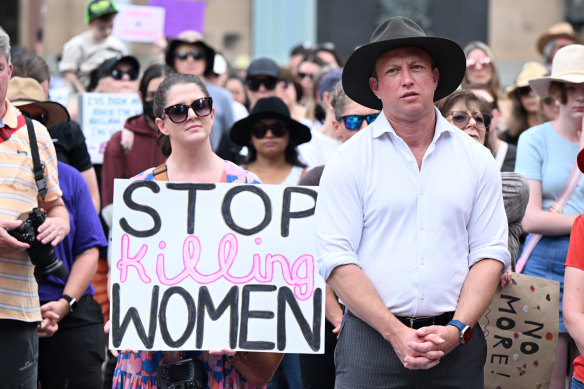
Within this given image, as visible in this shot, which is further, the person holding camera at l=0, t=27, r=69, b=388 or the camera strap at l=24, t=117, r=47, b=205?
the camera strap at l=24, t=117, r=47, b=205

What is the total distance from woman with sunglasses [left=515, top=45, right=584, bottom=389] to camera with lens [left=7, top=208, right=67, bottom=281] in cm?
264

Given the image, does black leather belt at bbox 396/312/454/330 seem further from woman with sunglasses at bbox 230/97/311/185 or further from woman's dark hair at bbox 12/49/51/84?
woman's dark hair at bbox 12/49/51/84

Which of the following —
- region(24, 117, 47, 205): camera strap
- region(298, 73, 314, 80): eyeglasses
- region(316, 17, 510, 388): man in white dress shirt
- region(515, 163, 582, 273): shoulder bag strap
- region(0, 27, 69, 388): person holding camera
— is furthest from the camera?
region(298, 73, 314, 80): eyeglasses

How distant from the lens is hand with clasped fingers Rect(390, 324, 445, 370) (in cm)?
386

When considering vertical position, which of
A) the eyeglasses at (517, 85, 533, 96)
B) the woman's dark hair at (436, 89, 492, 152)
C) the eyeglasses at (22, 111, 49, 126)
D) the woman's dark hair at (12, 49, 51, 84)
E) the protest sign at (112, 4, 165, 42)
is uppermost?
the protest sign at (112, 4, 165, 42)

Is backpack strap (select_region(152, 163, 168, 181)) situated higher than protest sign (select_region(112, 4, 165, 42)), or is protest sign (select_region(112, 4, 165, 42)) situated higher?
protest sign (select_region(112, 4, 165, 42))

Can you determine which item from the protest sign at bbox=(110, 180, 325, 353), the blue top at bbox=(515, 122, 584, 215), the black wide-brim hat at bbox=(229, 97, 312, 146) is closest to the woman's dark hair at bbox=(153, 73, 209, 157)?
the protest sign at bbox=(110, 180, 325, 353)

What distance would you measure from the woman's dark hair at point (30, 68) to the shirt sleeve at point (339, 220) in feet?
9.70

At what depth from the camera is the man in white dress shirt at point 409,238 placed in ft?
13.1

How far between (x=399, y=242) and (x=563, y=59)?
263cm

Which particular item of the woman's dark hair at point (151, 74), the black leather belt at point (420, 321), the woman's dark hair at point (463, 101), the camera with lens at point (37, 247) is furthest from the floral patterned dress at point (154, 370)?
the woman's dark hair at point (151, 74)

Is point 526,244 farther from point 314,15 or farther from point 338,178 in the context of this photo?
point 314,15

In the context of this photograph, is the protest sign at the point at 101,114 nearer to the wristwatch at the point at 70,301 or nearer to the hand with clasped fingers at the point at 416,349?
the wristwatch at the point at 70,301

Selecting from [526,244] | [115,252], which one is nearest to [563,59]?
[526,244]
